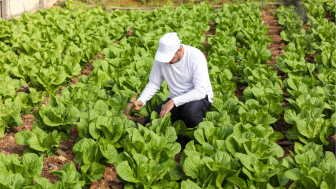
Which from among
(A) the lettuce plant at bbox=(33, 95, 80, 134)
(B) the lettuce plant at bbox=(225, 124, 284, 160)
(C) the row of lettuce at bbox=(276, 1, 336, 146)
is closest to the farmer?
(B) the lettuce plant at bbox=(225, 124, 284, 160)

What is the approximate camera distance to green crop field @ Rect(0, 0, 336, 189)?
285 centimetres

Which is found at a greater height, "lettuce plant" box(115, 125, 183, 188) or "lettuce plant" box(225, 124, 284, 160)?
"lettuce plant" box(225, 124, 284, 160)

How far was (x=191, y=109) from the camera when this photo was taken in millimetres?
3701

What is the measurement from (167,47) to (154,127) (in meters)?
0.86

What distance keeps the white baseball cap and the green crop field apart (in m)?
0.63

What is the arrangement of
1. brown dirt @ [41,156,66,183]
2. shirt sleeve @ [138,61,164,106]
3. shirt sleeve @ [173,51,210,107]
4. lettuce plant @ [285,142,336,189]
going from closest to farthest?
lettuce plant @ [285,142,336,189] < brown dirt @ [41,156,66,183] < shirt sleeve @ [173,51,210,107] < shirt sleeve @ [138,61,164,106]

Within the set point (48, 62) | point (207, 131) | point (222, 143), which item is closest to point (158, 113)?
point (207, 131)

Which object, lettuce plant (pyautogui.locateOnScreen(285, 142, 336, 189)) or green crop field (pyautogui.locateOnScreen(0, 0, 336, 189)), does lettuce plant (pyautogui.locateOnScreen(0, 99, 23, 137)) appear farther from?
lettuce plant (pyautogui.locateOnScreen(285, 142, 336, 189))

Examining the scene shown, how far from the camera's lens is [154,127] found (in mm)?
3539

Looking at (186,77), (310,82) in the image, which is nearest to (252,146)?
(186,77)

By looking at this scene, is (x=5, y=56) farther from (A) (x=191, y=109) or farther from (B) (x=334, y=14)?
(B) (x=334, y=14)

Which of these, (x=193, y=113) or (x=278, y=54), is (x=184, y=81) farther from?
(x=278, y=54)

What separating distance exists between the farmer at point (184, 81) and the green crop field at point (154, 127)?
16 centimetres

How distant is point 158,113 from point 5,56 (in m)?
3.71
